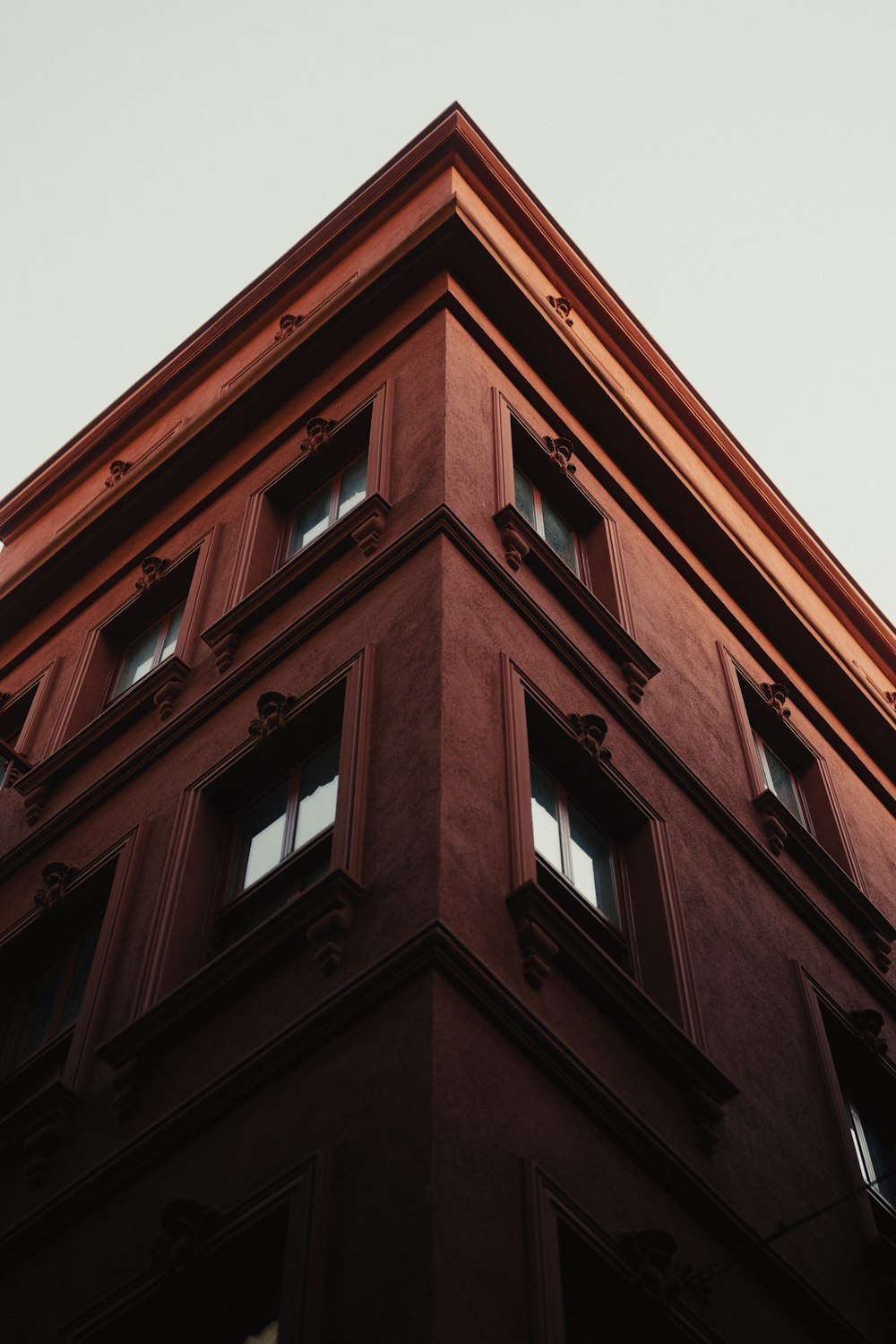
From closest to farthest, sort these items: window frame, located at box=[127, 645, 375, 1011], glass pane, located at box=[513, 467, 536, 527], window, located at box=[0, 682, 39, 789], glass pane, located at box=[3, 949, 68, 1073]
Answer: window frame, located at box=[127, 645, 375, 1011]
glass pane, located at box=[3, 949, 68, 1073]
glass pane, located at box=[513, 467, 536, 527]
window, located at box=[0, 682, 39, 789]

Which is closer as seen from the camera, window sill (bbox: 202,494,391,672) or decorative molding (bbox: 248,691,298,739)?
decorative molding (bbox: 248,691,298,739)

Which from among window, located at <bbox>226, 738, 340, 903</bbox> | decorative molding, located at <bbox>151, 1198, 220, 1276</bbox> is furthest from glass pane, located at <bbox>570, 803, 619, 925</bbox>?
decorative molding, located at <bbox>151, 1198, 220, 1276</bbox>

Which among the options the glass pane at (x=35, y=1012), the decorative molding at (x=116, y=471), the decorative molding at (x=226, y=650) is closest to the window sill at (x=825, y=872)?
the decorative molding at (x=226, y=650)

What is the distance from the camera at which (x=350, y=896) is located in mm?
9641

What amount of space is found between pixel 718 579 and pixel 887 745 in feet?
11.6

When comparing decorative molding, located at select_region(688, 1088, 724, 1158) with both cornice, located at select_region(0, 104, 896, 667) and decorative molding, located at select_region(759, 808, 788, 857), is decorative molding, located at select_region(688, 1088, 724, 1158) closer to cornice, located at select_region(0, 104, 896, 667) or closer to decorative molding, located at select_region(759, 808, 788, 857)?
decorative molding, located at select_region(759, 808, 788, 857)

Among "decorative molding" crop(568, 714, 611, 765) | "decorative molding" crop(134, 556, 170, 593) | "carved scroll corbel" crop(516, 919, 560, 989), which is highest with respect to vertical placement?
"decorative molding" crop(134, 556, 170, 593)

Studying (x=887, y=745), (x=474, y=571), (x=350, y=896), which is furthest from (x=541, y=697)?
(x=887, y=745)

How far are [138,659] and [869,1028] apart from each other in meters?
8.92

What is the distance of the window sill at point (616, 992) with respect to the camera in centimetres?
965

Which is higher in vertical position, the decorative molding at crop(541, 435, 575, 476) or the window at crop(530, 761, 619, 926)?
the decorative molding at crop(541, 435, 575, 476)

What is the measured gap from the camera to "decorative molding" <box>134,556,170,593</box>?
17.7 metres

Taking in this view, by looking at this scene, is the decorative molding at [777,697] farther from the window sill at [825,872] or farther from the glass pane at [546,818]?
the glass pane at [546,818]

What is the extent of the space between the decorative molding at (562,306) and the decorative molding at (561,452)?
3.17m
